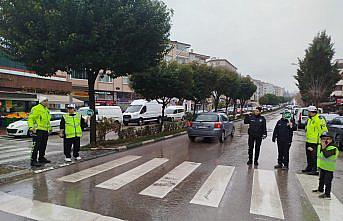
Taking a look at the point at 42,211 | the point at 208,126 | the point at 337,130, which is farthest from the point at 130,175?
the point at 337,130

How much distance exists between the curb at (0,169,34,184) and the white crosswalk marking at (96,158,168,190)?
221cm

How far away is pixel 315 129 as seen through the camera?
841 centimetres

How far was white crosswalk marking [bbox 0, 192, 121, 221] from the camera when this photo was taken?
4.91 m

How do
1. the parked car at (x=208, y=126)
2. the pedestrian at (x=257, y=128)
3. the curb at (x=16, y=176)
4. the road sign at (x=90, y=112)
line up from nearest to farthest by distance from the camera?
the curb at (x=16, y=176) < the pedestrian at (x=257, y=128) < the road sign at (x=90, y=112) < the parked car at (x=208, y=126)

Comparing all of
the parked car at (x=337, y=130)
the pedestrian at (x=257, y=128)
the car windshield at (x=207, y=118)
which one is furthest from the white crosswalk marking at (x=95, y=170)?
the parked car at (x=337, y=130)

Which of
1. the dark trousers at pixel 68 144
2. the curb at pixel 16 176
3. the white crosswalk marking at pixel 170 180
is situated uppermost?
the dark trousers at pixel 68 144

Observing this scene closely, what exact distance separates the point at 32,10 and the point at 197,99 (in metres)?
18.5

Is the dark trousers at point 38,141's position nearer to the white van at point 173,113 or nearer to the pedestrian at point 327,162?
the pedestrian at point 327,162

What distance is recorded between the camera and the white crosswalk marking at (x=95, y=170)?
24.7 feet

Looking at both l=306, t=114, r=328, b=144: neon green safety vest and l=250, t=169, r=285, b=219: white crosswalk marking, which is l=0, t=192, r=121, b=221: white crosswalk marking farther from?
l=306, t=114, r=328, b=144: neon green safety vest

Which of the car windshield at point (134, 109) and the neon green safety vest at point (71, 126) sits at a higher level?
the car windshield at point (134, 109)

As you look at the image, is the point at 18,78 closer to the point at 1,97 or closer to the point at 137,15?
the point at 1,97

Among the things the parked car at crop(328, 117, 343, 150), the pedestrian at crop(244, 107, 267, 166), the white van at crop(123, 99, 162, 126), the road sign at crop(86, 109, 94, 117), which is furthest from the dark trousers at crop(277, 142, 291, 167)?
the white van at crop(123, 99, 162, 126)

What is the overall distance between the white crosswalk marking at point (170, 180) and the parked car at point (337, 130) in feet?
26.2
